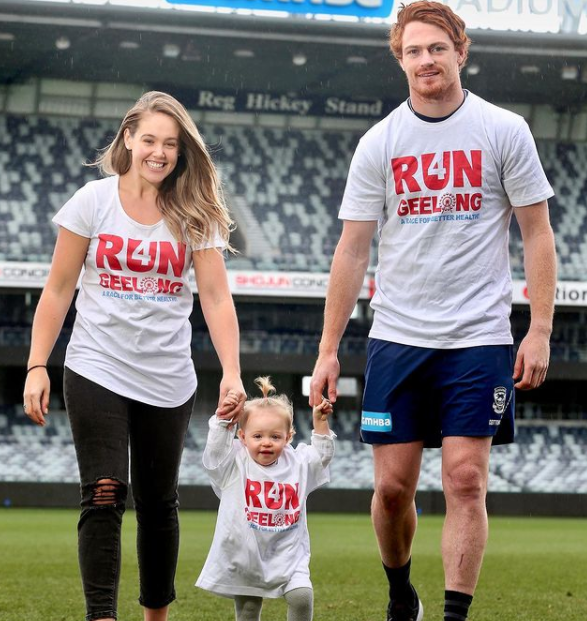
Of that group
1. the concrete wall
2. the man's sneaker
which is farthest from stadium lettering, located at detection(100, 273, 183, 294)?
the concrete wall

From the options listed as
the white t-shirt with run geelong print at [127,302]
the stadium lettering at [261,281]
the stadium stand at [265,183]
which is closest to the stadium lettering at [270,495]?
the white t-shirt with run geelong print at [127,302]

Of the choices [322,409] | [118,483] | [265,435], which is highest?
[322,409]

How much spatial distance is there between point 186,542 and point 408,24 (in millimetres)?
12162

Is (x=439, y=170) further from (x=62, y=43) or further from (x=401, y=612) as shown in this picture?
(x=62, y=43)

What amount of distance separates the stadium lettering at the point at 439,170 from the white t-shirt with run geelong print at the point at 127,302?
2.98 feet

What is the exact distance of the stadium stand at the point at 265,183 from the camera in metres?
31.8

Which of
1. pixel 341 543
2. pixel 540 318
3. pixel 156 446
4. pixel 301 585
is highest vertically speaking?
pixel 540 318

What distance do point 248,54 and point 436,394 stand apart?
89.4 ft

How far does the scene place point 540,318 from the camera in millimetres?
4633

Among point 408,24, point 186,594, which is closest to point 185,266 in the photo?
point 408,24

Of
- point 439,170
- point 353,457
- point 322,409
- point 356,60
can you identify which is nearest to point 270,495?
point 322,409

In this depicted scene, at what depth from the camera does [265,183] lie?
34.3 metres

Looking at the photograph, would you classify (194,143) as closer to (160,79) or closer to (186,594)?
(186,594)

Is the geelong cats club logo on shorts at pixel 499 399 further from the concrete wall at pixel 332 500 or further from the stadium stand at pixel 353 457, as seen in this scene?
the stadium stand at pixel 353 457
